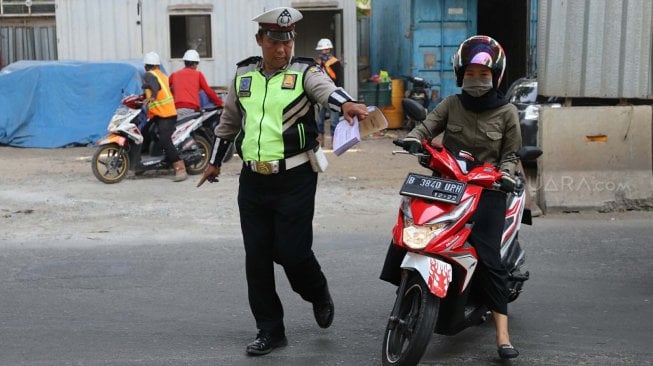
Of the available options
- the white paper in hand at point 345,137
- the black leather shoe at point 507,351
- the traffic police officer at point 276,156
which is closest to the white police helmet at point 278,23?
the traffic police officer at point 276,156

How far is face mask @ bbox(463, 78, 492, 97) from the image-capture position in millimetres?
4859

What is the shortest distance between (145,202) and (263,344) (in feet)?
18.0

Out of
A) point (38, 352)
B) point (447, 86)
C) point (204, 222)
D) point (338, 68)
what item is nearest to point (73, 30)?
point (338, 68)

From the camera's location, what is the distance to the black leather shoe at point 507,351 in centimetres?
475

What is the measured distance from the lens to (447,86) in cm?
1805

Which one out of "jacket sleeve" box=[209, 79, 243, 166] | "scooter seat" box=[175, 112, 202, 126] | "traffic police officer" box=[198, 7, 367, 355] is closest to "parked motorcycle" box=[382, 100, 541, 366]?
"traffic police officer" box=[198, 7, 367, 355]

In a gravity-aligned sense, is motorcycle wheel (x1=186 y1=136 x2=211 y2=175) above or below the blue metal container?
below

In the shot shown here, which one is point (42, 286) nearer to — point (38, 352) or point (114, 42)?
point (38, 352)

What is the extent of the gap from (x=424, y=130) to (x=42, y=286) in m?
3.12

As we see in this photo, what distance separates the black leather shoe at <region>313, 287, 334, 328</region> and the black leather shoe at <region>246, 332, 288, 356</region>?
0.27 m

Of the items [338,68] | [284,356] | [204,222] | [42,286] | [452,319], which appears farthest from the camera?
[338,68]

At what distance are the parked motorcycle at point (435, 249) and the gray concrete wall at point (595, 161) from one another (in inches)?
171

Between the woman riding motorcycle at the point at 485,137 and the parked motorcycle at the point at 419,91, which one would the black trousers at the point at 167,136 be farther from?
the woman riding motorcycle at the point at 485,137

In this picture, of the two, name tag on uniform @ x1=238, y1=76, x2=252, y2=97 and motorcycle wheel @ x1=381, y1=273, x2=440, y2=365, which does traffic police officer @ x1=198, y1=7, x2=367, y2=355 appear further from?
motorcycle wheel @ x1=381, y1=273, x2=440, y2=365
